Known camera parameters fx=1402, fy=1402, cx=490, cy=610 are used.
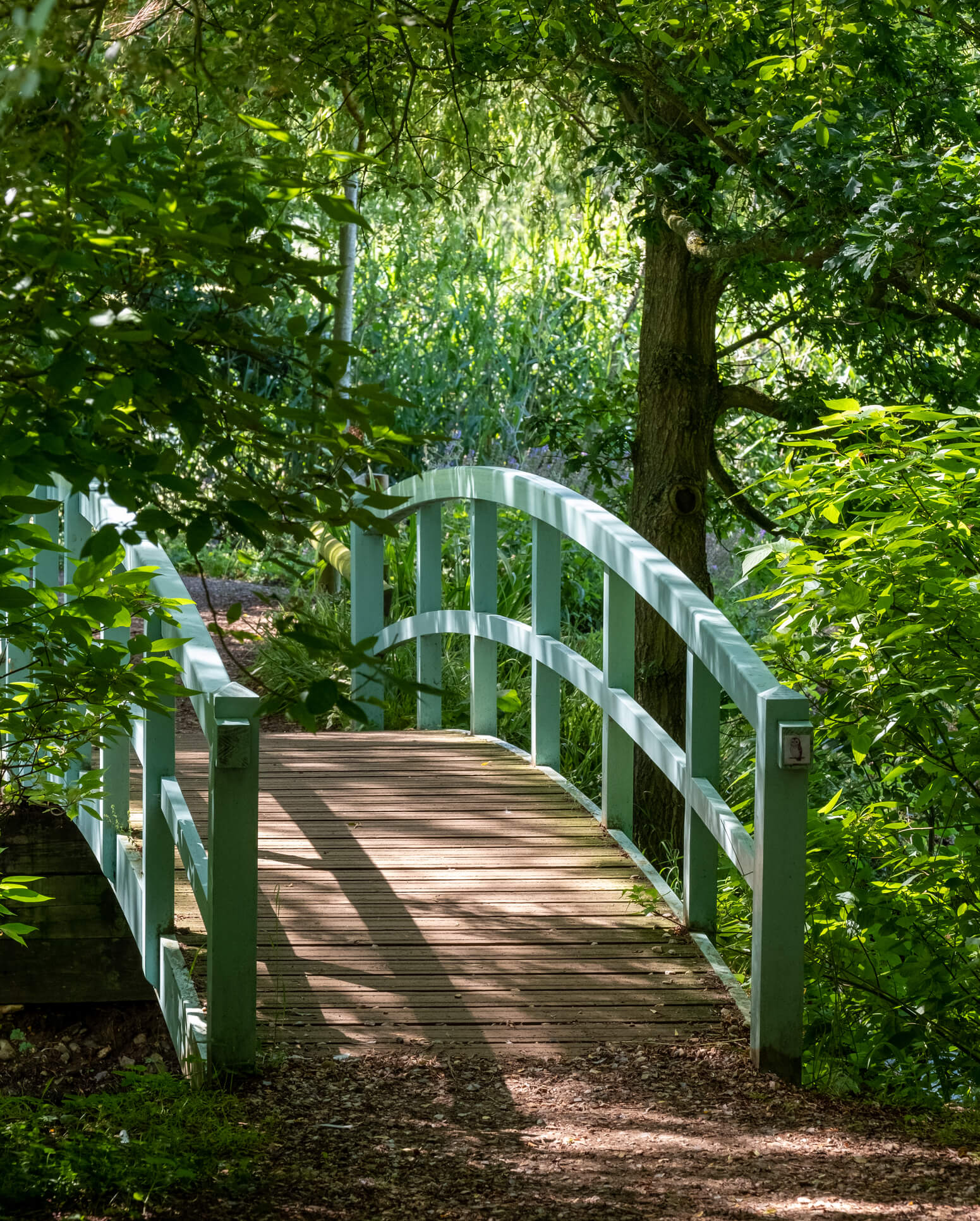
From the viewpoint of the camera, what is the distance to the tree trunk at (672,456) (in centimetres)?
630

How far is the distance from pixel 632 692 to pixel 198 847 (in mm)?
1632

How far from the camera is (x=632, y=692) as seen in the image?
15.0 ft

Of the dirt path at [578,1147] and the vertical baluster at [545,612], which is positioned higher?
the vertical baluster at [545,612]

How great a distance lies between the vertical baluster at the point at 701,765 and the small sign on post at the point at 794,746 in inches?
22.3

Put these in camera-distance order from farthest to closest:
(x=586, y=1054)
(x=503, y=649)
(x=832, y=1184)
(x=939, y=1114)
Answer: (x=503, y=649) < (x=586, y=1054) < (x=939, y=1114) < (x=832, y=1184)

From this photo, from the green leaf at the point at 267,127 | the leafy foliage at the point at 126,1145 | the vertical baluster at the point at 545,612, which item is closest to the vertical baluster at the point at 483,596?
the vertical baluster at the point at 545,612

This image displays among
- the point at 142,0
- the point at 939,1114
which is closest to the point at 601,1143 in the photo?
the point at 939,1114

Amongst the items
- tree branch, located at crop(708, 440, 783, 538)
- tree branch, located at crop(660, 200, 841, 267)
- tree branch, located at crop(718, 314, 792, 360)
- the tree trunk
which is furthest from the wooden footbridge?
tree branch, located at crop(718, 314, 792, 360)

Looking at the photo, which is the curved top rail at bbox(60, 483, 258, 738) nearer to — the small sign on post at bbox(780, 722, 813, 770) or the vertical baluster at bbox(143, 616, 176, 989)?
the vertical baluster at bbox(143, 616, 176, 989)

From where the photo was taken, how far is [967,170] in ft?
13.3

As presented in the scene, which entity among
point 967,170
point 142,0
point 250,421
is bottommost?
point 250,421

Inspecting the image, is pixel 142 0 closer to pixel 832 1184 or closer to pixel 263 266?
pixel 263 266

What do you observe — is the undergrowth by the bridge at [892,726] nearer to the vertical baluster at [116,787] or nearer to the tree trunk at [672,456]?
the vertical baluster at [116,787]

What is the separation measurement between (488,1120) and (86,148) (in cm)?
215
